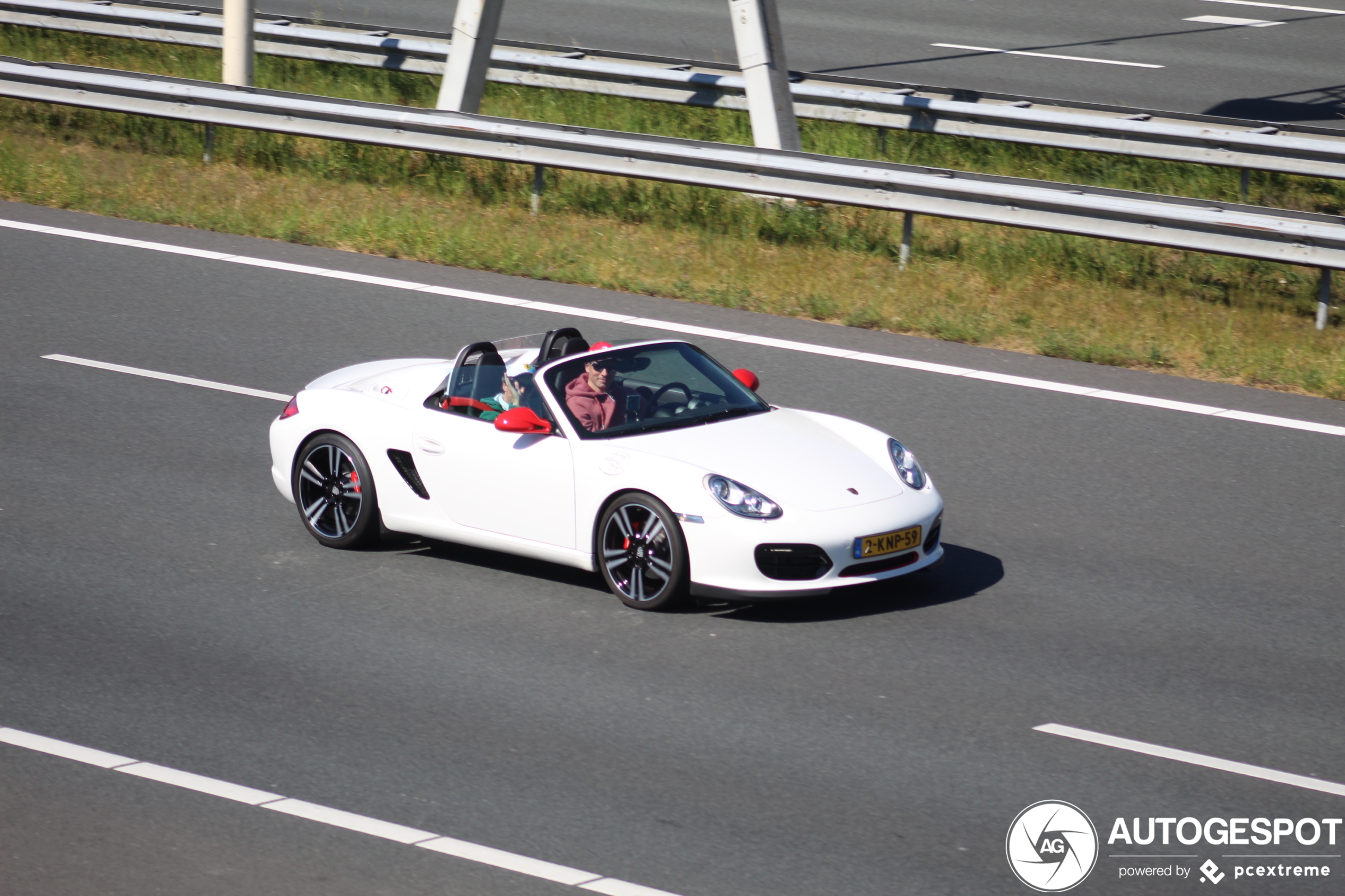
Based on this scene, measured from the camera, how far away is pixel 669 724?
7004 millimetres

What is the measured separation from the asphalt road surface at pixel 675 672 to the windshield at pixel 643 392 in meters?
0.92

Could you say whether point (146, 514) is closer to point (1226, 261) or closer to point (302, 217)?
point (302, 217)

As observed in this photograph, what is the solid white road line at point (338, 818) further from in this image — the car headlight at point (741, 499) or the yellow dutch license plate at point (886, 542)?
the yellow dutch license plate at point (886, 542)

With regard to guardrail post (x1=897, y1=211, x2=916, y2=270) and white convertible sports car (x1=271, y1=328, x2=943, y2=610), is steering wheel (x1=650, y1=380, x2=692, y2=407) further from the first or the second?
guardrail post (x1=897, y1=211, x2=916, y2=270)

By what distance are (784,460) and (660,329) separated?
4.97 m

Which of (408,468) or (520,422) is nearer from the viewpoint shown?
(520,422)

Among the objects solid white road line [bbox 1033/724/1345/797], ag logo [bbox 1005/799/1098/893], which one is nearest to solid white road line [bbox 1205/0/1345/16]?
solid white road line [bbox 1033/724/1345/797]

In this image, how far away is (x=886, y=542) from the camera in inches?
316

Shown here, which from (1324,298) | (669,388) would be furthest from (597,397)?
(1324,298)

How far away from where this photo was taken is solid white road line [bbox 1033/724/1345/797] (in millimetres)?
6512

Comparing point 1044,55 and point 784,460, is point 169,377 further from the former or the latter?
point 1044,55

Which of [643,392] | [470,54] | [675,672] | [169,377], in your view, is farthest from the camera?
[470,54]

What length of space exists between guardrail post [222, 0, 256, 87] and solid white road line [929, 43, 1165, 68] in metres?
9.63

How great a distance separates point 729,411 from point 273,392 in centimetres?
414
